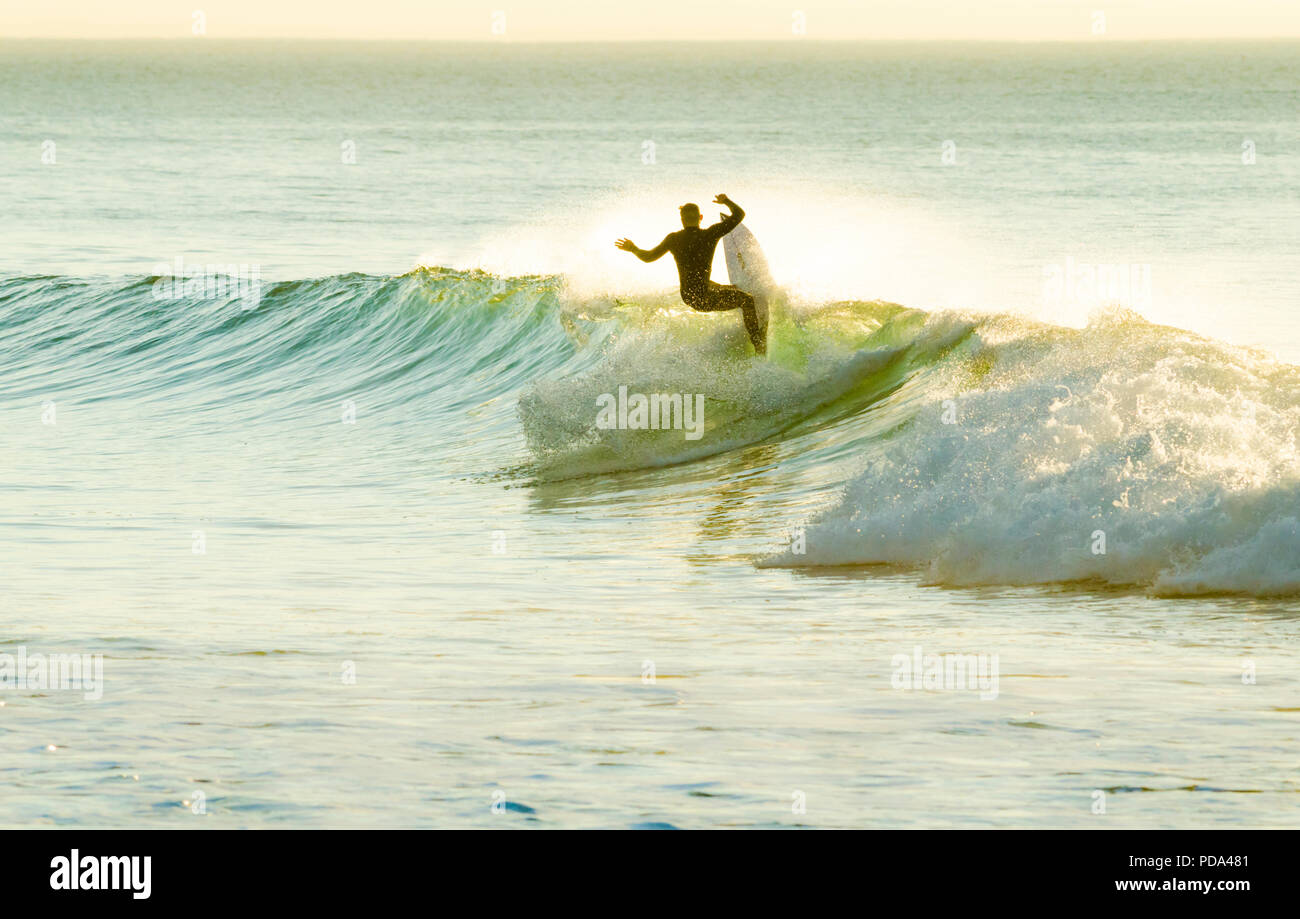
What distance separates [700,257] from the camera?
1488 cm

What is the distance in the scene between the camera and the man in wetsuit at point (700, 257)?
48.2 ft

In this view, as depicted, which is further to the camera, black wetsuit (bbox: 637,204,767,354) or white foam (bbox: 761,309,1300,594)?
black wetsuit (bbox: 637,204,767,354)

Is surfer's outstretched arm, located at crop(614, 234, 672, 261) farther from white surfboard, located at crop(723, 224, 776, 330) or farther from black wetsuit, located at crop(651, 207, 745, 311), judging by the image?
white surfboard, located at crop(723, 224, 776, 330)

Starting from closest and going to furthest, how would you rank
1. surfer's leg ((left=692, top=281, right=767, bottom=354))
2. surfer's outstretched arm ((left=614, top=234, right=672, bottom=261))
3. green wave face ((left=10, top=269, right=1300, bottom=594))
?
green wave face ((left=10, top=269, right=1300, bottom=594)) < surfer's outstretched arm ((left=614, top=234, right=672, bottom=261)) < surfer's leg ((left=692, top=281, right=767, bottom=354))

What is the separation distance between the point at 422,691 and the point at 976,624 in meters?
2.96

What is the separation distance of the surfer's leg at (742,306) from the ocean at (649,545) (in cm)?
31

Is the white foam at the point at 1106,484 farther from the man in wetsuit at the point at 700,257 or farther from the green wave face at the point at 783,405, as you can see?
the man in wetsuit at the point at 700,257

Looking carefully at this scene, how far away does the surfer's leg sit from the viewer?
15227mm

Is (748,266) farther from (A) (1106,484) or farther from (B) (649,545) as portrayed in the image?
(A) (1106,484)

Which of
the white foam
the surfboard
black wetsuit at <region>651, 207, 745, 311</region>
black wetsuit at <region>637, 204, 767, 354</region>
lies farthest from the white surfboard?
the white foam

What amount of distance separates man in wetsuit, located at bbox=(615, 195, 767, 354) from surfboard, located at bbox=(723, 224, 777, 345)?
0.64ft
